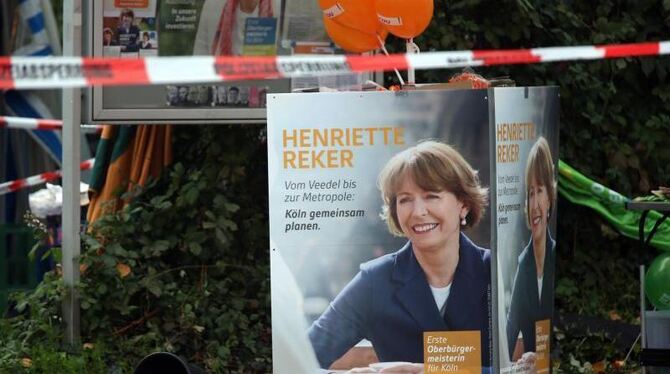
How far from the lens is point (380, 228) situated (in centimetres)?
568

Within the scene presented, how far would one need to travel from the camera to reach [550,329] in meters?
6.36

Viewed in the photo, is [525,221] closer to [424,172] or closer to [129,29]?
[424,172]

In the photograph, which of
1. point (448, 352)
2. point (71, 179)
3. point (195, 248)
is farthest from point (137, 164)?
point (448, 352)

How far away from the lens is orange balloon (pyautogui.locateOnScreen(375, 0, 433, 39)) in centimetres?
608

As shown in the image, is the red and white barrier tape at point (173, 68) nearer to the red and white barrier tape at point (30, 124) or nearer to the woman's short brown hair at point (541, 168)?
the woman's short brown hair at point (541, 168)

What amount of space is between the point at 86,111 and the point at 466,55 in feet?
8.76

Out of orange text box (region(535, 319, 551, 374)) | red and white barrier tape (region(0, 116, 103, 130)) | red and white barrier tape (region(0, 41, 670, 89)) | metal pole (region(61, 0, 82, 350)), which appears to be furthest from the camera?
red and white barrier tape (region(0, 116, 103, 130))

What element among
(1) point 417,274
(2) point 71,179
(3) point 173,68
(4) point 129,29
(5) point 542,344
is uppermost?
(4) point 129,29

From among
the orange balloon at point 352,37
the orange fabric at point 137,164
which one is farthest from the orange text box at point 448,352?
the orange fabric at point 137,164

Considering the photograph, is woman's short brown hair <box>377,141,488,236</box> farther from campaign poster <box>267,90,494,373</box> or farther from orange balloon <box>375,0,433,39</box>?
orange balloon <box>375,0,433,39</box>

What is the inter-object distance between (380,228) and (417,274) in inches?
10.0

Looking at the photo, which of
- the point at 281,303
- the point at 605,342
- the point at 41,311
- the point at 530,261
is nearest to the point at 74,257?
the point at 41,311

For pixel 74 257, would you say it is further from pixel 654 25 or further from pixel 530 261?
pixel 654 25

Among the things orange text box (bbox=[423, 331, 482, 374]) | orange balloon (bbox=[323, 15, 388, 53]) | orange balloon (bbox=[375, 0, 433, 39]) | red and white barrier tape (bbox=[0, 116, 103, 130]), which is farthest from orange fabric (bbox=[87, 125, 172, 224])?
orange text box (bbox=[423, 331, 482, 374])
